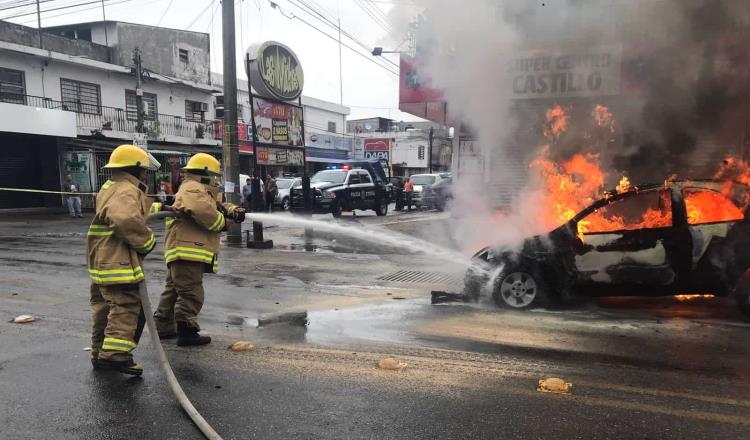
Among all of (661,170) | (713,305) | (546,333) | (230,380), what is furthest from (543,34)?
(230,380)

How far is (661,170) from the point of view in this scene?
31.1ft

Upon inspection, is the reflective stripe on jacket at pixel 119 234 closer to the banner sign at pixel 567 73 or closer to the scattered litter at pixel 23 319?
the scattered litter at pixel 23 319

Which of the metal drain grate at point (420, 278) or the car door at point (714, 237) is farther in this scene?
the metal drain grate at point (420, 278)

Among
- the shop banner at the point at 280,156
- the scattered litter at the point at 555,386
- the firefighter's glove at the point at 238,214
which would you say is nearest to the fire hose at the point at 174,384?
the firefighter's glove at the point at 238,214

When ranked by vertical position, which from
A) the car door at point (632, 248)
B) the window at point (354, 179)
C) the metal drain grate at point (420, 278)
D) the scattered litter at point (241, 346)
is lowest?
the metal drain grate at point (420, 278)

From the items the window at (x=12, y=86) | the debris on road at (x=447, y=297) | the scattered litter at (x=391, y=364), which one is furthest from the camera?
the window at (x=12, y=86)

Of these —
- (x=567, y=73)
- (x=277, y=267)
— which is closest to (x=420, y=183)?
(x=277, y=267)

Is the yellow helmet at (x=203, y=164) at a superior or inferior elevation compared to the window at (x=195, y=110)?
inferior

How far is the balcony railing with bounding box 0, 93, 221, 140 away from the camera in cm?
2127

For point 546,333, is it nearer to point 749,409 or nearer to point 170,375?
point 749,409

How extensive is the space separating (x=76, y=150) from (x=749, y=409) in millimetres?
24402

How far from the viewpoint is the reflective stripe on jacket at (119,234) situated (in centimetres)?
372

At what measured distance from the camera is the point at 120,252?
151 inches

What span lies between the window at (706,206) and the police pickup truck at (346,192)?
45.0 feet
